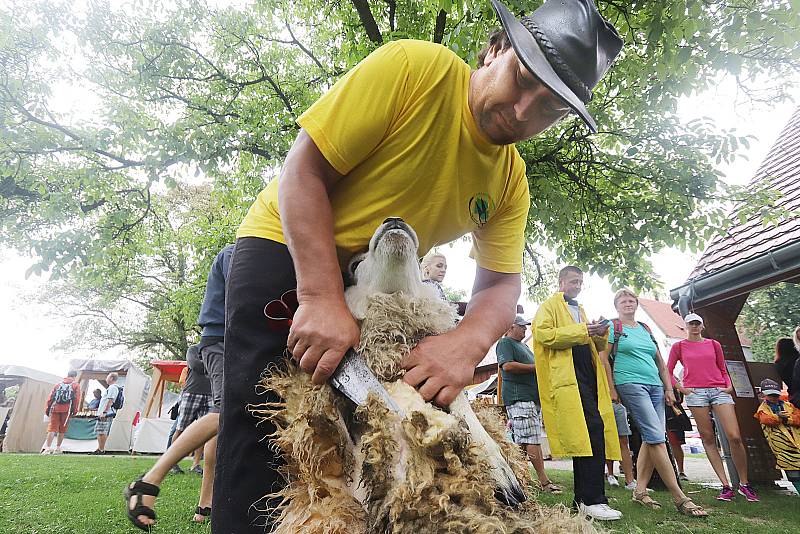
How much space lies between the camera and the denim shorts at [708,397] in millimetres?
6152

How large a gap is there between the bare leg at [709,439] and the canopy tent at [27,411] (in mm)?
18184

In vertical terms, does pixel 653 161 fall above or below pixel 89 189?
below

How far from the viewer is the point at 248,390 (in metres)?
1.39

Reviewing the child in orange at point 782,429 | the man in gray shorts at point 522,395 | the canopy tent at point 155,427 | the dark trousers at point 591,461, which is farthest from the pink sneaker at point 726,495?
the canopy tent at point 155,427

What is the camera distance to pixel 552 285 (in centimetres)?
1179

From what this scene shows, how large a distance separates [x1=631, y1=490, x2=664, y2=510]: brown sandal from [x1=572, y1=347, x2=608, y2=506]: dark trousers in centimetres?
94

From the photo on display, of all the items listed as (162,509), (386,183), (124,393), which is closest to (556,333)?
(386,183)

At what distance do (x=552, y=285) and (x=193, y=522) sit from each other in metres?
9.52

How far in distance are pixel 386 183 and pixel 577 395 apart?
3799 millimetres

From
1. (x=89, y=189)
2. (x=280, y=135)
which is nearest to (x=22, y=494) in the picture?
(x=89, y=189)

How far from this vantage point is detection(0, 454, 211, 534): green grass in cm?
395

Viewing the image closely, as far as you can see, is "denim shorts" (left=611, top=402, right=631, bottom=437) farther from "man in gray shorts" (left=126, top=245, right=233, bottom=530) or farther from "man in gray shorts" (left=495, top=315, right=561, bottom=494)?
"man in gray shorts" (left=126, top=245, right=233, bottom=530)

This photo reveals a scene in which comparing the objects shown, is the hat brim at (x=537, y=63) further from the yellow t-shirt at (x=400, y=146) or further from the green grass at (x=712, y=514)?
the green grass at (x=712, y=514)

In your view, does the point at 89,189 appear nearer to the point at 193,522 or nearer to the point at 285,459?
the point at 193,522
